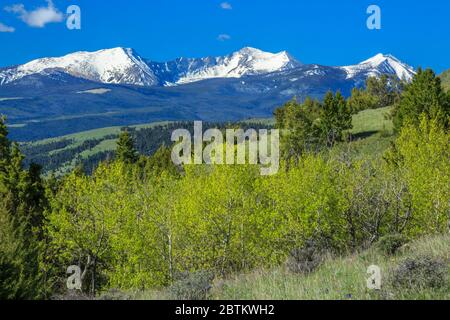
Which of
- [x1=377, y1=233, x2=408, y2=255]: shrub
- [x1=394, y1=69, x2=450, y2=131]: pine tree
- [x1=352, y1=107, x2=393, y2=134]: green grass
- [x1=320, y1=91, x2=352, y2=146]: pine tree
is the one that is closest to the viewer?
[x1=377, y1=233, x2=408, y2=255]: shrub

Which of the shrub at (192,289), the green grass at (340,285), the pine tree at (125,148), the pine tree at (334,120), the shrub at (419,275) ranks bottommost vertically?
the shrub at (192,289)

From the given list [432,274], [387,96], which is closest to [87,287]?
[432,274]

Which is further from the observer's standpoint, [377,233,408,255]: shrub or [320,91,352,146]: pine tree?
[320,91,352,146]: pine tree

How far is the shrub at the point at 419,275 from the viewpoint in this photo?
1159cm

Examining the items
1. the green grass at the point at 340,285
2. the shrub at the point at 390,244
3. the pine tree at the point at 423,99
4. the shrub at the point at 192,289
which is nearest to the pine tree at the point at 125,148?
the pine tree at the point at 423,99

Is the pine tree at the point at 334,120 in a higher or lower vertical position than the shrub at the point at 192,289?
higher

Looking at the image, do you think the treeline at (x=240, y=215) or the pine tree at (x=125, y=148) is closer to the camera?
the treeline at (x=240, y=215)

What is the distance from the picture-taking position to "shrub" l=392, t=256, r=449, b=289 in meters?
11.6

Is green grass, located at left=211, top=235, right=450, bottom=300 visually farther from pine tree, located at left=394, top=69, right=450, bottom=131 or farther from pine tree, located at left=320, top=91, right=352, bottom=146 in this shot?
pine tree, located at left=320, top=91, right=352, bottom=146

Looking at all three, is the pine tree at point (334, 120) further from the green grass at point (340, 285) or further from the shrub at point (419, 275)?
the shrub at point (419, 275)

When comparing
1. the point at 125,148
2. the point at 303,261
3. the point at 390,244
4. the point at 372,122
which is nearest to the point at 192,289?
the point at 303,261

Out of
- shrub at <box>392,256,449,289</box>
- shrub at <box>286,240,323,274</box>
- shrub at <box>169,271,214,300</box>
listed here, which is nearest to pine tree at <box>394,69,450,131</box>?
shrub at <box>286,240,323,274</box>

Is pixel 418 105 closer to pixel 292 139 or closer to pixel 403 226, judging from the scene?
pixel 292 139

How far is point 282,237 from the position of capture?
31.2 metres
